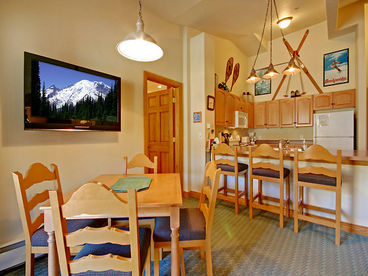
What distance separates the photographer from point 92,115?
6.73 ft

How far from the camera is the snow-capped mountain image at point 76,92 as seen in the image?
1.71 m

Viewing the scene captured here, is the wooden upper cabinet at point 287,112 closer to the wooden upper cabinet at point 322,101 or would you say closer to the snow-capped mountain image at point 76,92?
the wooden upper cabinet at point 322,101

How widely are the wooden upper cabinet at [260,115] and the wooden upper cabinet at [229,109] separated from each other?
4.48ft

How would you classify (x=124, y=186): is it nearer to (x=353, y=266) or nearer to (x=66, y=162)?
(x=66, y=162)

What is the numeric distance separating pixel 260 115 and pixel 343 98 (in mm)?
1854

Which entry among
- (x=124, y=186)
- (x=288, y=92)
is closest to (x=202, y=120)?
(x=124, y=186)

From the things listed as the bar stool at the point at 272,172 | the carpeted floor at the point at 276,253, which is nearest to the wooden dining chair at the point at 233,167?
the bar stool at the point at 272,172

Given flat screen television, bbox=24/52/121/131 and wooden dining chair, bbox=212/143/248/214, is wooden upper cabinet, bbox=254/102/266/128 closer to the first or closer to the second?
wooden dining chair, bbox=212/143/248/214

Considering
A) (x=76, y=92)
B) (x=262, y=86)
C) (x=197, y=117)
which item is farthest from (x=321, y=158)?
(x=262, y=86)

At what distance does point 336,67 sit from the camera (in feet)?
13.2

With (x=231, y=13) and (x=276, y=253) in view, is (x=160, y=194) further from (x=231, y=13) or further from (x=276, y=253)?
(x=231, y=13)

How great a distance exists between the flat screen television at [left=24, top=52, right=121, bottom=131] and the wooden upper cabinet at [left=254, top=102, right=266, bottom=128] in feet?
13.9

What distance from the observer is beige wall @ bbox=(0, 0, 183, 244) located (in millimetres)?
1552

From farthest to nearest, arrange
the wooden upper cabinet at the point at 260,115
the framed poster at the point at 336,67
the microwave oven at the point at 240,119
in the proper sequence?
the wooden upper cabinet at the point at 260,115, the microwave oven at the point at 240,119, the framed poster at the point at 336,67
